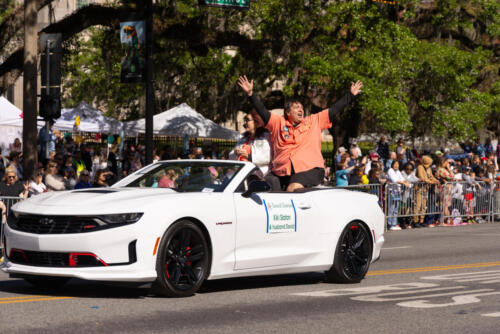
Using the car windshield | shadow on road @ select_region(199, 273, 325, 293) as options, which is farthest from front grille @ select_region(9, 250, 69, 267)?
shadow on road @ select_region(199, 273, 325, 293)

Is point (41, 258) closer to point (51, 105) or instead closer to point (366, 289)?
point (366, 289)

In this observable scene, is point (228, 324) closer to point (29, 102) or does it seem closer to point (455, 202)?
point (29, 102)

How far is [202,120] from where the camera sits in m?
33.2

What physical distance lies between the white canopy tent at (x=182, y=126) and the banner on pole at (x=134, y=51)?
573 inches

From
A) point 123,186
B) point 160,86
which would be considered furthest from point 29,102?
point 160,86

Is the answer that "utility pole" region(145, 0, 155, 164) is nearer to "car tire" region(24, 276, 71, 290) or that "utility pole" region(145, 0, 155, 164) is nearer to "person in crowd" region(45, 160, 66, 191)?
"person in crowd" region(45, 160, 66, 191)

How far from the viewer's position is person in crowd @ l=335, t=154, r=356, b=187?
20531mm

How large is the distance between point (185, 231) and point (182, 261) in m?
0.28

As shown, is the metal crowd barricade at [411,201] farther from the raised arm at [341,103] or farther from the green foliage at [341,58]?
the raised arm at [341,103]

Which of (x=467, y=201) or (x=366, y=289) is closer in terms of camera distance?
(x=366, y=289)

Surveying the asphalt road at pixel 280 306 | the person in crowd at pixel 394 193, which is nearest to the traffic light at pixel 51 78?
the asphalt road at pixel 280 306

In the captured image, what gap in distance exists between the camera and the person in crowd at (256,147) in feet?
36.8

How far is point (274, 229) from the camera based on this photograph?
965 cm

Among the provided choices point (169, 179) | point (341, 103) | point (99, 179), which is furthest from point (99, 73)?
point (169, 179)
